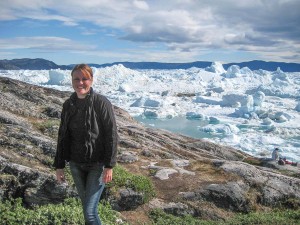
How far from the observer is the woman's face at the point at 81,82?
20.5ft

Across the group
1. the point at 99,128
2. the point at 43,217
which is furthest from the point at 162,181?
the point at 99,128

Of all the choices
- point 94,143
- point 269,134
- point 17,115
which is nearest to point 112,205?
point 94,143

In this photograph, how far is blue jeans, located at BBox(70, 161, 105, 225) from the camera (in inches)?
255

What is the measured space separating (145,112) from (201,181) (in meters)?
111

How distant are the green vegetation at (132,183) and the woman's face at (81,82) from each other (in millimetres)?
8074

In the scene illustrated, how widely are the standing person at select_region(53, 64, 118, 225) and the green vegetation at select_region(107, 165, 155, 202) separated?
23.9 feet

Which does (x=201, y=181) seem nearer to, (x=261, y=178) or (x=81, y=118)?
(x=261, y=178)

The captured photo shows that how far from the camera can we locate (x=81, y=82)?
247 inches

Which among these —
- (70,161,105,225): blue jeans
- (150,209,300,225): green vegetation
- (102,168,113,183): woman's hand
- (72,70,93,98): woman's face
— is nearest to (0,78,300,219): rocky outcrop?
(150,209,300,225): green vegetation

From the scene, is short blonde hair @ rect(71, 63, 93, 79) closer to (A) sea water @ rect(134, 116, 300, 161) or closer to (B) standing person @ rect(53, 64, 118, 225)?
Answer: (B) standing person @ rect(53, 64, 118, 225)

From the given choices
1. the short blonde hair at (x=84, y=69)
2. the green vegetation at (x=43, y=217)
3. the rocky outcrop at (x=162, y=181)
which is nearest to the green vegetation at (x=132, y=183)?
the rocky outcrop at (x=162, y=181)

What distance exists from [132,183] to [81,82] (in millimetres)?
8708

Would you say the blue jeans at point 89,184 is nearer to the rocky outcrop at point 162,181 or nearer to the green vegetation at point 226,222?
the green vegetation at point 226,222

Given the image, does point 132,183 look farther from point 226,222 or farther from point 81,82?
point 81,82
